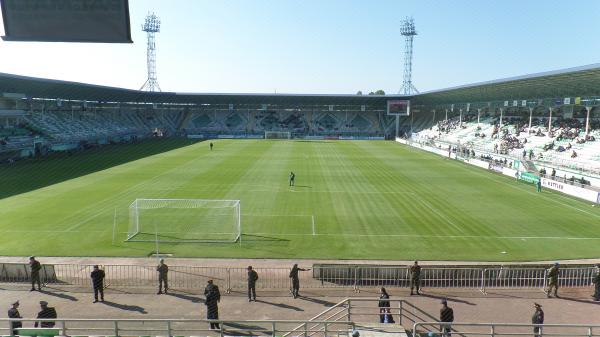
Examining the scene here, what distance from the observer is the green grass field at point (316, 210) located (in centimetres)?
2002

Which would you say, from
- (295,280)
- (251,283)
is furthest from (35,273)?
(295,280)

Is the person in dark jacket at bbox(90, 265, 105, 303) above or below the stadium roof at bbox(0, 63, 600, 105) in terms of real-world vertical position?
below

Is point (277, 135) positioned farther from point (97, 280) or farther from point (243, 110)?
point (97, 280)

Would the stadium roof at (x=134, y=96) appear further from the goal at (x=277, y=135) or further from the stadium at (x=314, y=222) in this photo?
the goal at (x=277, y=135)

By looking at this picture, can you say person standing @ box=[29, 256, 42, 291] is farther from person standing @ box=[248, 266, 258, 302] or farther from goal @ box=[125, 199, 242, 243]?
person standing @ box=[248, 266, 258, 302]

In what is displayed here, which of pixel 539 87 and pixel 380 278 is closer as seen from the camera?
pixel 380 278

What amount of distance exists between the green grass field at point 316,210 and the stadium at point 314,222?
0.16 m

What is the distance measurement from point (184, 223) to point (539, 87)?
45.4 m

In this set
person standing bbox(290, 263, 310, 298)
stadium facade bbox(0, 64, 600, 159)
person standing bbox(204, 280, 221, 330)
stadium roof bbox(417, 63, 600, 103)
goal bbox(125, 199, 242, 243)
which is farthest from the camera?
stadium facade bbox(0, 64, 600, 159)

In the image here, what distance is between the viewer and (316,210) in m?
27.6

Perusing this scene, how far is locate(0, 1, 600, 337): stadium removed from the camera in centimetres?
1273

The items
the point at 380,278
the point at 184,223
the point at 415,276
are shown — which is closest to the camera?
the point at 415,276

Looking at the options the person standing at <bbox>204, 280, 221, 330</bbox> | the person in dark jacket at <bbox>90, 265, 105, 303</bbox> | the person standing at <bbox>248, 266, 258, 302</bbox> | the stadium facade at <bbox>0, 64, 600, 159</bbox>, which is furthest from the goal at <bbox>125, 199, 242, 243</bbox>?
the stadium facade at <bbox>0, 64, 600, 159</bbox>

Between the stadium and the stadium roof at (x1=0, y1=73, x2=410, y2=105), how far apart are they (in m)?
0.67
